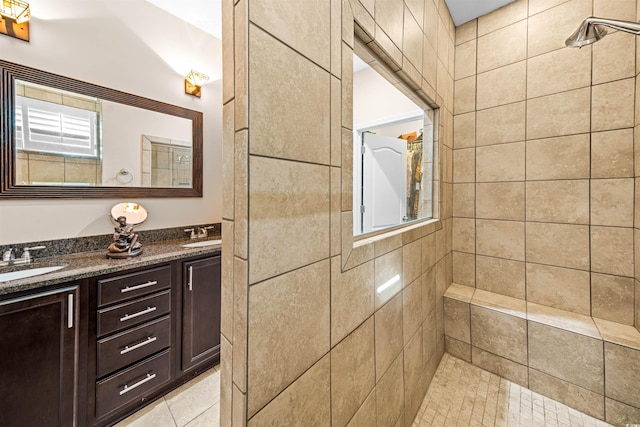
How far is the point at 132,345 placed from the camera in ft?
4.77

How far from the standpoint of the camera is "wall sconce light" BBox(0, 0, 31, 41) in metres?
1.34

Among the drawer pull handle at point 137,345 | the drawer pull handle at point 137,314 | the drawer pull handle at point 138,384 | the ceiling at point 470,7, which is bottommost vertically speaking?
the drawer pull handle at point 138,384

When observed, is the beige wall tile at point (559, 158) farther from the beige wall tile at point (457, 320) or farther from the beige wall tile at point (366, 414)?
the beige wall tile at point (366, 414)

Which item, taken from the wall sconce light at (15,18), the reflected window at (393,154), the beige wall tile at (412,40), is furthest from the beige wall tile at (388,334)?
the wall sconce light at (15,18)

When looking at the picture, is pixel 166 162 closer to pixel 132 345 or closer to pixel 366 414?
pixel 132 345

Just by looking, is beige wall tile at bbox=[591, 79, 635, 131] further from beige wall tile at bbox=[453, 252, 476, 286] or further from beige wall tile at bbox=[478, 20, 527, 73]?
beige wall tile at bbox=[453, 252, 476, 286]

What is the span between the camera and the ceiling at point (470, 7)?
6.15 ft

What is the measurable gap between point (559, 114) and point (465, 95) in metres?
0.67

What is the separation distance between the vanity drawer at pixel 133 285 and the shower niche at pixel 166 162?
2.65 ft

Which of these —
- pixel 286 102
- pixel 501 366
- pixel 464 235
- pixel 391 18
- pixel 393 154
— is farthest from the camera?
pixel 393 154

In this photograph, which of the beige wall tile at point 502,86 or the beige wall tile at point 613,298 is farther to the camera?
the beige wall tile at point 502,86

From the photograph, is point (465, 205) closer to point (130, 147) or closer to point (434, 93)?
point (434, 93)

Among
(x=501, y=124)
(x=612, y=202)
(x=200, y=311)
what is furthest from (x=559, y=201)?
(x=200, y=311)

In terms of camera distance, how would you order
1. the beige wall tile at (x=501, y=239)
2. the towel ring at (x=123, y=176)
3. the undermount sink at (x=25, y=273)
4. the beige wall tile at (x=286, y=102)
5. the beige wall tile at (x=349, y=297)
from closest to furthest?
1. the beige wall tile at (x=286, y=102)
2. the beige wall tile at (x=349, y=297)
3. the undermount sink at (x=25, y=273)
4. the towel ring at (x=123, y=176)
5. the beige wall tile at (x=501, y=239)
